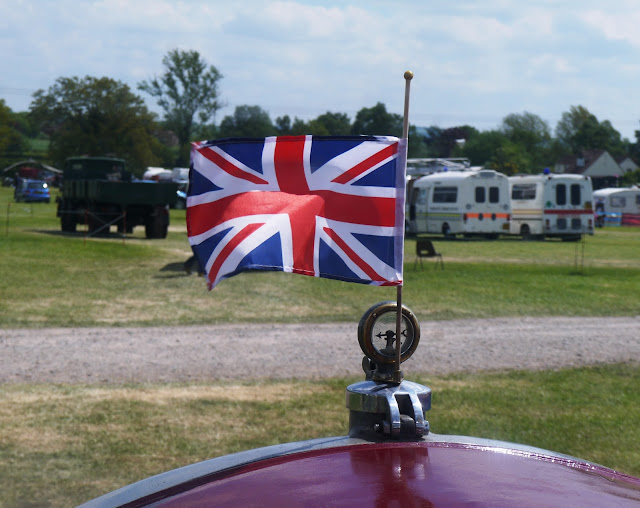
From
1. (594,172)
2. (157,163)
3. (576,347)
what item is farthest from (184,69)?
(576,347)

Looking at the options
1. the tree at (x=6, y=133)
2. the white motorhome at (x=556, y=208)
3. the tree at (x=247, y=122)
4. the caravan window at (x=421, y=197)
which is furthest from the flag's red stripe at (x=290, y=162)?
the tree at (x=6, y=133)

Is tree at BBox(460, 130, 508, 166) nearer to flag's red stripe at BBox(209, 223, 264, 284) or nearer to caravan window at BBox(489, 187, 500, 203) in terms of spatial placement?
caravan window at BBox(489, 187, 500, 203)

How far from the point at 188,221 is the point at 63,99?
67.5 meters

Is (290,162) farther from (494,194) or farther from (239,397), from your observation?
(494,194)

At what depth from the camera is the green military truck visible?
29203 mm

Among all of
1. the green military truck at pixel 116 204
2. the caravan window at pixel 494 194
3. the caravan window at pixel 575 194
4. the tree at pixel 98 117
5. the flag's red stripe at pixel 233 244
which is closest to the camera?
the flag's red stripe at pixel 233 244

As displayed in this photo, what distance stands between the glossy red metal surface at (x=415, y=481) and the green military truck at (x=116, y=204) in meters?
26.7

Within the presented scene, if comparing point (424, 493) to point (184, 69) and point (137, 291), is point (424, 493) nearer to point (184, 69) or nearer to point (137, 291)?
point (137, 291)

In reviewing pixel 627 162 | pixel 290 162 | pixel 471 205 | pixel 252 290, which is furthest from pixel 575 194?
pixel 627 162

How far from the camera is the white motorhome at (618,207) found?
2174 inches

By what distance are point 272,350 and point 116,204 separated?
20346 millimetres

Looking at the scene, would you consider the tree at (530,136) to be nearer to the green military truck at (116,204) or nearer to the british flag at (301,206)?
the green military truck at (116,204)

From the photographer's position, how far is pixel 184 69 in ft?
228

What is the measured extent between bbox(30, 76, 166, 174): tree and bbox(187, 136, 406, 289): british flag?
64736 millimetres
